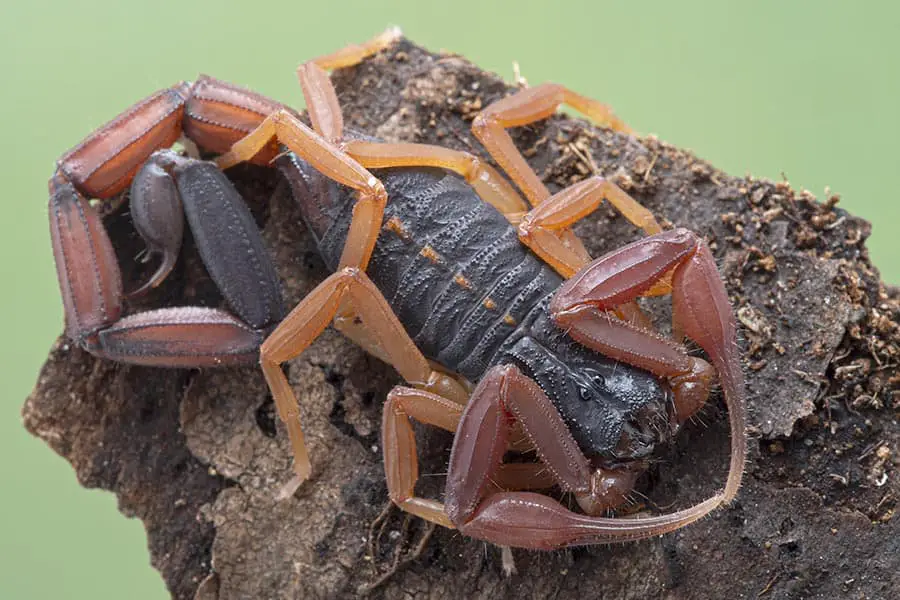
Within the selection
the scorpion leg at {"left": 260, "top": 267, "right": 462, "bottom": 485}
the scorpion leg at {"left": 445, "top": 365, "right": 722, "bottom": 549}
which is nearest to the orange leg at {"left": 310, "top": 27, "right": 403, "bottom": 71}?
the scorpion leg at {"left": 260, "top": 267, "right": 462, "bottom": 485}

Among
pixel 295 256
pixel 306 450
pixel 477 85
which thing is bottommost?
pixel 306 450

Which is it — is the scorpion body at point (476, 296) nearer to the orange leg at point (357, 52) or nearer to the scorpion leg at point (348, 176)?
the scorpion leg at point (348, 176)

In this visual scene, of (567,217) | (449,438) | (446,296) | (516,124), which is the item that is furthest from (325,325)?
(516,124)

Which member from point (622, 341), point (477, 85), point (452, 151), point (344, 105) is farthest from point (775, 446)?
point (344, 105)

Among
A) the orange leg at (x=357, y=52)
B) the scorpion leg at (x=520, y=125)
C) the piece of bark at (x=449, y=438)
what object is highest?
the orange leg at (x=357, y=52)

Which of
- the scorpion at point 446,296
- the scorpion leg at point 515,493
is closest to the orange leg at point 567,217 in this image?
the scorpion at point 446,296

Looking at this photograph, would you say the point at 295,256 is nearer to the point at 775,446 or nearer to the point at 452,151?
the point at 452,151

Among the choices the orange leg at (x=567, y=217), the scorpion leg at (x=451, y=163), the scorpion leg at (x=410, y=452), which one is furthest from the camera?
the scorpion leg at (x=451, y=163)

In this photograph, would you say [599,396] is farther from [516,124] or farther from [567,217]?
[516,124]
